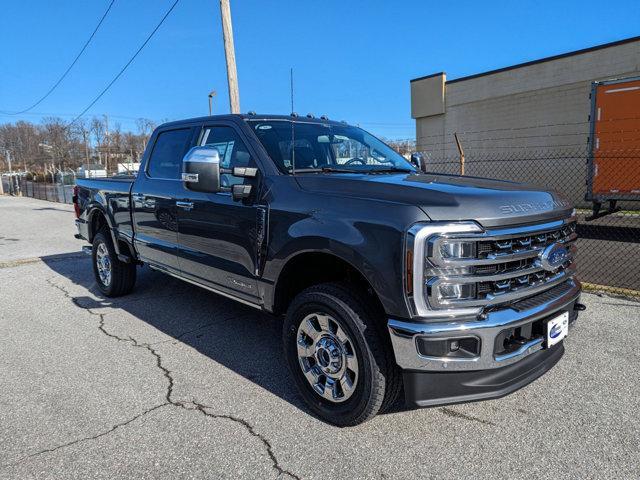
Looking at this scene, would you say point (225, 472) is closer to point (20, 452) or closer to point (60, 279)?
point (20, 452)

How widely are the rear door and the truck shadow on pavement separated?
0.63 m

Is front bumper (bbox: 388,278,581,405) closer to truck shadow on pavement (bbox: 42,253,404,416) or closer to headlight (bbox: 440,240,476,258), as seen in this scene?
headlight (bbox: 440,240,476,258)

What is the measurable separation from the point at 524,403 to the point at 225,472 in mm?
1966

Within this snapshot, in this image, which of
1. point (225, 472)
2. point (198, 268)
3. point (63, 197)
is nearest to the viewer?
point (225, 472)

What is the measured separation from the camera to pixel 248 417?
3.07 metres

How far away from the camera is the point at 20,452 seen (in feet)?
8.99

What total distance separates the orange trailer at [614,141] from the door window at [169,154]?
781 cm

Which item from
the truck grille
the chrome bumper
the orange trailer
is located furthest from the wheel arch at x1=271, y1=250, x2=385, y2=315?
the orange trailer

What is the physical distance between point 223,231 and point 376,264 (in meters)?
1.61

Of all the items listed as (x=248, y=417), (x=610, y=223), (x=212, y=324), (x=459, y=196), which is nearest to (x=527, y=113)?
(x=610, y=223)

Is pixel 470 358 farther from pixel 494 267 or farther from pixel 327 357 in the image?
pixel 327 357

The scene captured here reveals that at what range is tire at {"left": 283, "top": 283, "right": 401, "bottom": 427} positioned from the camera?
271cm

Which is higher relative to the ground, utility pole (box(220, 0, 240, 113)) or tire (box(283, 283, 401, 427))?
utility pole (box(220, 0, 240, 113))

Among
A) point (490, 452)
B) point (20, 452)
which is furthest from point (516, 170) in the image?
point (20, 452)
